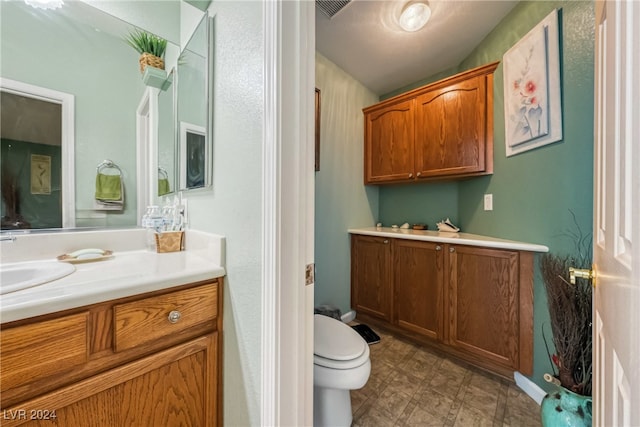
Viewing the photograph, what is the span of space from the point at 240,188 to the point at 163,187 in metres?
0.84

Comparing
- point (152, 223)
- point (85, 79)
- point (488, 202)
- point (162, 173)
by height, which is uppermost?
point (85, 79)

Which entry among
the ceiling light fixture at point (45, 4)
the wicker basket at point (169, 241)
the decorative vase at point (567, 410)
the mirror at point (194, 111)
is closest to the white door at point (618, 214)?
the decorative vase at point (567, 410)

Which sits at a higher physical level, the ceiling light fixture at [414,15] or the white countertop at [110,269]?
the ceiling light fixture at [414,15]

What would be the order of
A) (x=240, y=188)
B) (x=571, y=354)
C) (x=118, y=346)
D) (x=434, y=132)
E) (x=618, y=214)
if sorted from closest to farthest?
(x=618, y=214), (x=118, y=346), (x=240, y=188), (x=571, y=354), (x=434, y=132)

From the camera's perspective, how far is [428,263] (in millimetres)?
1839

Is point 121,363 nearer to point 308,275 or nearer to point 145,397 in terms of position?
point 145,397

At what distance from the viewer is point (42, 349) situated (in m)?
0.55

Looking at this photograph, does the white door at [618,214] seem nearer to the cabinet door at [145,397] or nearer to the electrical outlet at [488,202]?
the cabinet door at [145,397]

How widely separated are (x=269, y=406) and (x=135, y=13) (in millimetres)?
1879

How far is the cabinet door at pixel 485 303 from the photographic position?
1459 mm

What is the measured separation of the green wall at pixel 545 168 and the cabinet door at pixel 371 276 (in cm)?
81

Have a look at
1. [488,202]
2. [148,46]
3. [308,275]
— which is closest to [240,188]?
[308,275]

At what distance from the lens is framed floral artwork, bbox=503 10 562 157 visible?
129cm

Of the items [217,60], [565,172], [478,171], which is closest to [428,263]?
[478,171]
